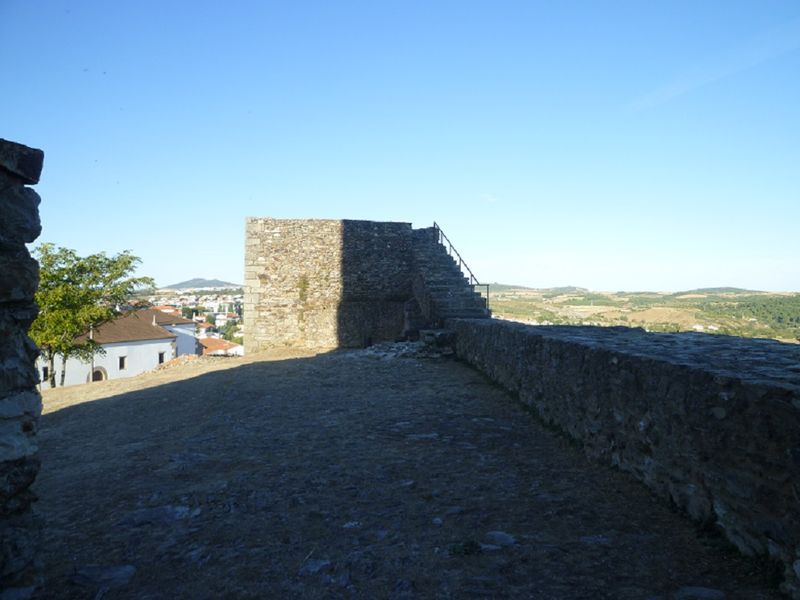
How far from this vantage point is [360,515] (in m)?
4.04

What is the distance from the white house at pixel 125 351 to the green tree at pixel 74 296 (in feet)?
59.9

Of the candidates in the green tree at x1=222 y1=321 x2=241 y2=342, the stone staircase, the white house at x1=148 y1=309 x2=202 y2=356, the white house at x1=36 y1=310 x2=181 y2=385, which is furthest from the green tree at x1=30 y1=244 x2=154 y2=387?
the green tree at x1=222 y1=321 x2=241 y2=342

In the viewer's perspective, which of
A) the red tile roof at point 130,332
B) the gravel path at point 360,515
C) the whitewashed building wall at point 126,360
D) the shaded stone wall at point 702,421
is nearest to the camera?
the shaded stone wall at point 702,421

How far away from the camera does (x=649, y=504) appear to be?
13.2 feet

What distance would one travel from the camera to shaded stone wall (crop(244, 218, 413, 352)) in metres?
18.0

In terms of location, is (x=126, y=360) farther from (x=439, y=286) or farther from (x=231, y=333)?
(x=231, y=333)

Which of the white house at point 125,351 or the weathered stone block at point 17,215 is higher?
the weathered stone block at point 17,215

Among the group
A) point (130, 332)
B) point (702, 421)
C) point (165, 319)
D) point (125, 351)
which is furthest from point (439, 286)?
point (165, 319)

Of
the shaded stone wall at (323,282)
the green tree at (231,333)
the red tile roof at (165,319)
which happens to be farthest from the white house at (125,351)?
the green tree at (231,333)

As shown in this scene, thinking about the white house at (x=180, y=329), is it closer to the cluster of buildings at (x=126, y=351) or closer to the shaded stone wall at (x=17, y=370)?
the cluster of buildings at (x=126, y=351)

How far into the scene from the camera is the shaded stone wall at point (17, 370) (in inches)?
105

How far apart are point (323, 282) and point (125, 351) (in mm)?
34060

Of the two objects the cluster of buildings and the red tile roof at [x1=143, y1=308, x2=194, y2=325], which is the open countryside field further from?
the red tile roof at [x1=143, y1=308, x2=194, y2=325]

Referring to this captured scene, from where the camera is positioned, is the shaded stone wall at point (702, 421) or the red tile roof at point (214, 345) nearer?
the shaded stone wall at point (702, 421)
